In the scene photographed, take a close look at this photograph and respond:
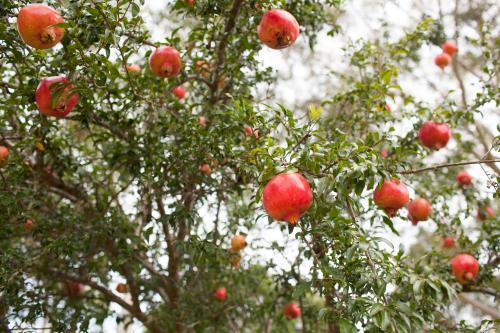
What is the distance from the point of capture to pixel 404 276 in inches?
91.8

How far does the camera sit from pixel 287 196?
194 centimetres

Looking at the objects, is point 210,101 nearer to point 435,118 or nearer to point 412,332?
point 435,118

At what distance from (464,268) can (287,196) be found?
103 inches

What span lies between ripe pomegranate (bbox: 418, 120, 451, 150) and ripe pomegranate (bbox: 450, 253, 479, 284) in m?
1.01

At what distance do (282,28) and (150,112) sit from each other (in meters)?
1.25

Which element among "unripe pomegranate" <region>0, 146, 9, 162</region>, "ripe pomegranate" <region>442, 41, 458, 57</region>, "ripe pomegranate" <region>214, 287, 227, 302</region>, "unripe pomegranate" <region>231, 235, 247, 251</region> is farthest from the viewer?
"ripe pomegranate" <region>442, 41, 458, 57</region>

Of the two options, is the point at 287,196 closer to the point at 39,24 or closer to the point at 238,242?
the point at 39,24

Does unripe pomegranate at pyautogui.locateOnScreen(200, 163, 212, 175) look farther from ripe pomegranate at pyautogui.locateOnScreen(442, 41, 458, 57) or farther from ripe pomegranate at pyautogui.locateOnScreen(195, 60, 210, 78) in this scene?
ripe pomegranate at pyautogui.locateOnScreen(442, 41, 458, 57)

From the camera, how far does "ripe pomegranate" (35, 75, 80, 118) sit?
8.18 feet

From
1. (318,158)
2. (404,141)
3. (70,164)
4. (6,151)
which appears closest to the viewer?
(318,158)

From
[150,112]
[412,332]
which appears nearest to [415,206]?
[412,332]

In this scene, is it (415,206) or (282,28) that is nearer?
(282,28)

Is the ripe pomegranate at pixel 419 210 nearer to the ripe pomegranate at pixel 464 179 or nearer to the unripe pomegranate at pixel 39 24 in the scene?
the ripe pomegranate at pixel 464 179

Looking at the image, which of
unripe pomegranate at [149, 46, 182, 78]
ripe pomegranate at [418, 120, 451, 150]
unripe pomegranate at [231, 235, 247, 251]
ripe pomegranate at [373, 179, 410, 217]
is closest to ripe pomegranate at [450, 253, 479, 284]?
ripe pomegranate at [418, 120, 451, 150]
